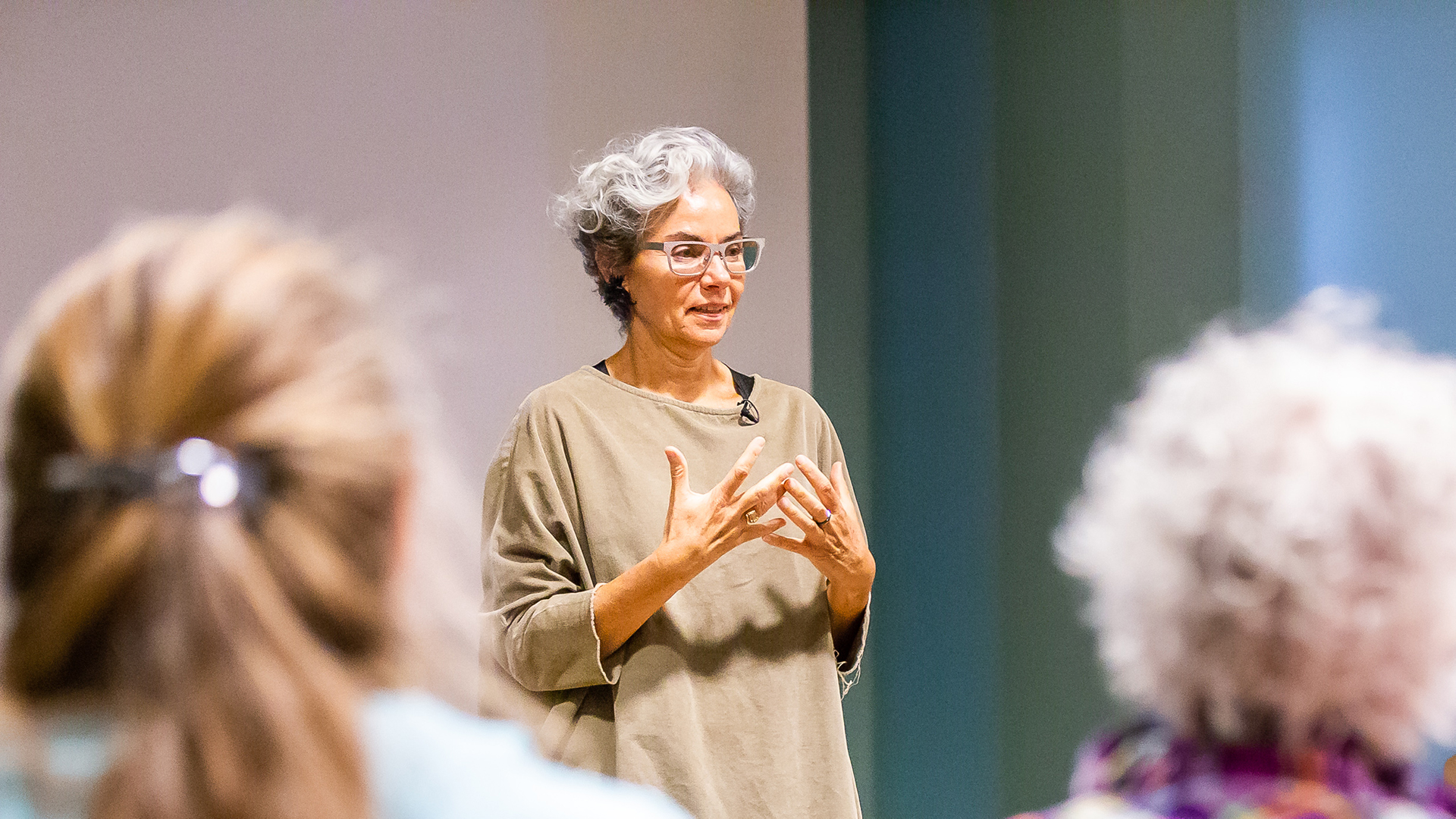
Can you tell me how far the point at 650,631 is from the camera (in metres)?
1.95

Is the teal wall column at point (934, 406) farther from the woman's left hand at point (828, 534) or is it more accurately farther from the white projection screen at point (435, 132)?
the woman's left hand at point (828, 534)

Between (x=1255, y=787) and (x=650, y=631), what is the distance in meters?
1.14

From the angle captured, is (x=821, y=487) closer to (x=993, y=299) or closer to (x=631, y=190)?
(x=631, y=190)

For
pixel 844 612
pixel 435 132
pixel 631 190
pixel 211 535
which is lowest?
pixel 844 612

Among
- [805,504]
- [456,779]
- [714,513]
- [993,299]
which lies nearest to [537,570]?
[714,513]

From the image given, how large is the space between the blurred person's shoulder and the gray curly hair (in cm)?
140

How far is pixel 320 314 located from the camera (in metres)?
0.77

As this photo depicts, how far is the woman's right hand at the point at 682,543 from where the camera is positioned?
185 centimetres

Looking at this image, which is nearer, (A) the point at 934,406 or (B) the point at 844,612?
(B) the point at 844,612

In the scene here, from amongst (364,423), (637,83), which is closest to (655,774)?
(364,423)

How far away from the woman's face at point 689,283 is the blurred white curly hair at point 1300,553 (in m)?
1.17

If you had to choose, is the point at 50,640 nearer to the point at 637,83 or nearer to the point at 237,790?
the point at 237,790

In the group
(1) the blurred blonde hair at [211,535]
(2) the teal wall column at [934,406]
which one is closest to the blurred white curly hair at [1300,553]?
Result: (1) the blurred blonde hair at [211,535]

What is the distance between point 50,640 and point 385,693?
183 mm
